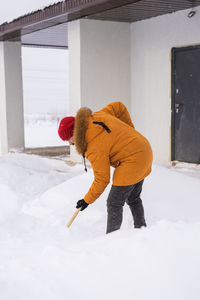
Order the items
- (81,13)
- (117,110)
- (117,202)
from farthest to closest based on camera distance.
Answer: (81,13) < (117,110) < (117,202)

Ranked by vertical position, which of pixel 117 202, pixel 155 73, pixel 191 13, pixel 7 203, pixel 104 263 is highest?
pixel 191 13

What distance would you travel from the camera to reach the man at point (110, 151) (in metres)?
3.04

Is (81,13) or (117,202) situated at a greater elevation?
(81,13)

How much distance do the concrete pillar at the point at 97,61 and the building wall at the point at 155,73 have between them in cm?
27

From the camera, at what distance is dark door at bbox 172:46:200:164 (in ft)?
22.7

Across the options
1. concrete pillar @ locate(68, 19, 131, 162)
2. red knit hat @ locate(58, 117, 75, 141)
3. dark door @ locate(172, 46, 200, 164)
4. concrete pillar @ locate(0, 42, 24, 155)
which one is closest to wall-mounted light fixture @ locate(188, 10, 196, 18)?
dark door @ locate(172, 46, 200, 164)

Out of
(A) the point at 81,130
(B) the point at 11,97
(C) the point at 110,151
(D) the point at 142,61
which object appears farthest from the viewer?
(B) the point at 11,97

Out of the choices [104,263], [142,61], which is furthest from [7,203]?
[142,61]

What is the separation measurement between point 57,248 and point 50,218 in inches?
68.0

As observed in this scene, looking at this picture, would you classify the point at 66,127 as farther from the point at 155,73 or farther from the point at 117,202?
the point at 155,73

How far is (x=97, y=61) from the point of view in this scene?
296 inches

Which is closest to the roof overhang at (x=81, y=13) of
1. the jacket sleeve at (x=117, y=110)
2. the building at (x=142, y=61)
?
the building at (x=142, y=61)

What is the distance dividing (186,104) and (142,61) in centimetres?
137

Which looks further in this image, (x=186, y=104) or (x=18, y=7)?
(x=18, y=7)
